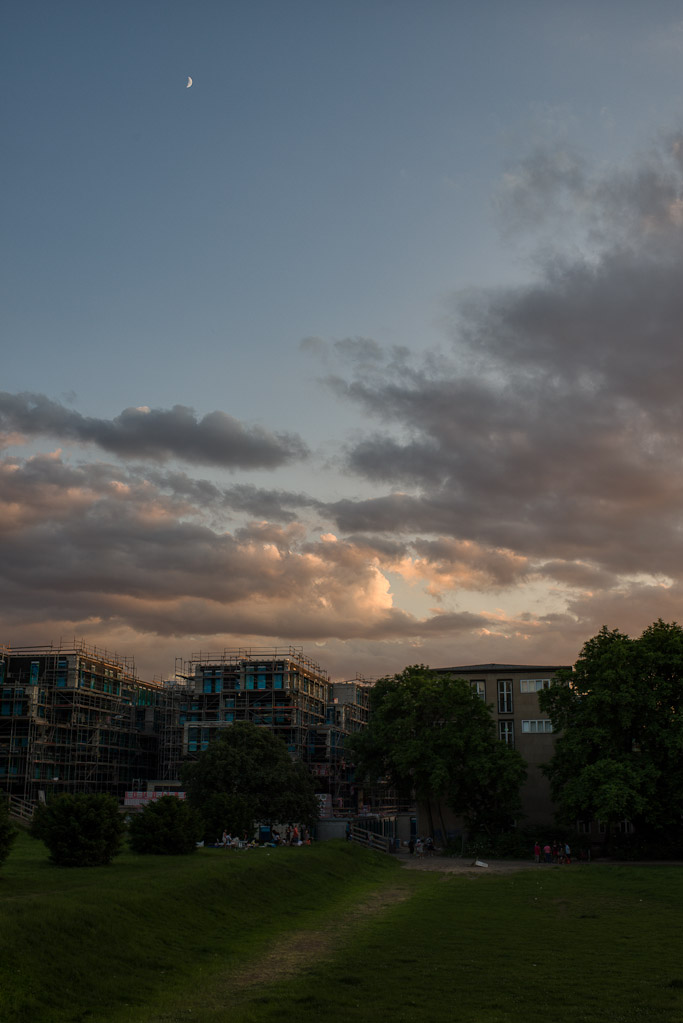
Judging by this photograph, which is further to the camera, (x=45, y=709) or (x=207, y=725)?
(x=207, y=725)

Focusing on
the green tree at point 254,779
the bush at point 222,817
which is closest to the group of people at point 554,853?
the green tree at point 254,779

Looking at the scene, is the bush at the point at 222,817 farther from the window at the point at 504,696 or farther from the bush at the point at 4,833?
the window at the point at 504,696

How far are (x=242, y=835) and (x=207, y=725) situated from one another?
51.5 m

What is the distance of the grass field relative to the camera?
22.6 meters

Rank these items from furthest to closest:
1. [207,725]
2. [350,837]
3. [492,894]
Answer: [207,725] → [350,837] → [492,894]

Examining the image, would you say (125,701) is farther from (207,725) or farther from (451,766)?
(451,766)

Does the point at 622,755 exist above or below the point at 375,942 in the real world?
above

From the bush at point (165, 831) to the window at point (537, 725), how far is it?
4483cm

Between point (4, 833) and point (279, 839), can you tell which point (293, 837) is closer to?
point (279, 839)

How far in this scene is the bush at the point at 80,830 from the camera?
135ft

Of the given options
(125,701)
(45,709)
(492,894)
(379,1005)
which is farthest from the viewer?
(125,701)

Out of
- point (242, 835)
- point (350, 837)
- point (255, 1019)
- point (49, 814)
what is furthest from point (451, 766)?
point (255, 1019)

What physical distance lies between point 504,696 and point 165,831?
4725cm

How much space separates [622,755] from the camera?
66250mm
